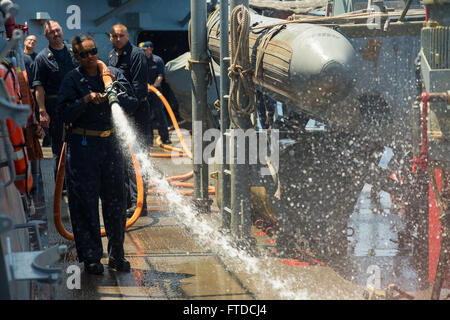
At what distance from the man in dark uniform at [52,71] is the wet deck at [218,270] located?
3.16 ft

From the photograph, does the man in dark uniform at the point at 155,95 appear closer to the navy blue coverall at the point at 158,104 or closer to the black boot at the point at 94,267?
the navy blue coverall at the point at 158,104

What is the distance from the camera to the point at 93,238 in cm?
530

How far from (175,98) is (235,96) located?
29.6ft

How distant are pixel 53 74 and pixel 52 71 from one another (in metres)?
0.04

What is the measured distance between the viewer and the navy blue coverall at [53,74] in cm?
681

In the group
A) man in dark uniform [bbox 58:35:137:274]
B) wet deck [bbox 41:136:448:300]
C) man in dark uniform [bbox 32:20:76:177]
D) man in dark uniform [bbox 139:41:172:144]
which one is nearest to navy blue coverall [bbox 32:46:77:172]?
man in dark uniform [bbox 32:20:76:177]

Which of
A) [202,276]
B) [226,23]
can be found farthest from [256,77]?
[202,276]

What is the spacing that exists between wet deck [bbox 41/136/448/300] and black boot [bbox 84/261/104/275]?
0.05 meters

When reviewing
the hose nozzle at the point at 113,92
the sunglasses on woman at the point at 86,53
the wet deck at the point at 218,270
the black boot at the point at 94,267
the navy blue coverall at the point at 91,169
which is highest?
the sunglasses on woman at the point at 86,53

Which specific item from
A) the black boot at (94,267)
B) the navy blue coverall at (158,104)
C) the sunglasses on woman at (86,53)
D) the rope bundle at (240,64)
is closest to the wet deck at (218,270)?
the black boot at (94,267)

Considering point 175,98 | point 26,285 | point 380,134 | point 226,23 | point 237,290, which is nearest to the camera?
point 26,285

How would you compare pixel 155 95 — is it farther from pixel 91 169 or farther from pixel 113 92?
pixel 113 92

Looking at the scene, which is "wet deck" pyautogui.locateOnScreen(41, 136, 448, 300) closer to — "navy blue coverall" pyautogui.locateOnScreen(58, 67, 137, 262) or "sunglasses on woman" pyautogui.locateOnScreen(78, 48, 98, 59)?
"navy blue coverall" pyautogui.locateOnScreen(58, 67, 137, 262)
